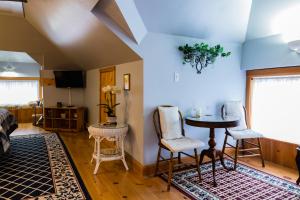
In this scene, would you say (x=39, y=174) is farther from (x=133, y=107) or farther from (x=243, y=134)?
(x=243, y=134)

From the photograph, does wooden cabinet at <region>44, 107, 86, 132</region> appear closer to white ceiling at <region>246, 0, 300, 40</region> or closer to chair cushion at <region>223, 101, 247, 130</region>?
chair cushion at <region>223, 101, 247, 130</region>

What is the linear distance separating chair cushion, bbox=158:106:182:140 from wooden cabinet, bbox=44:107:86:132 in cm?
365

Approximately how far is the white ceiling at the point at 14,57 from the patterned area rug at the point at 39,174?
11.7 feet

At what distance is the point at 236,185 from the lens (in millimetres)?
2818

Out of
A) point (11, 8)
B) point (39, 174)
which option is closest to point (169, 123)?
point (39, 174)

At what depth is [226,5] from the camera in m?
3.12

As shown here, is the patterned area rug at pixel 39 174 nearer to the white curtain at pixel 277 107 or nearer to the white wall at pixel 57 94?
the white wall at pixel 57 94

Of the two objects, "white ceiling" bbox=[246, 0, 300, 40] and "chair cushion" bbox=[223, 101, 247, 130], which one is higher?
"white ceiling" bbox=[246, 0, 300, 40]

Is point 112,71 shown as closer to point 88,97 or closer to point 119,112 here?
point 119,112

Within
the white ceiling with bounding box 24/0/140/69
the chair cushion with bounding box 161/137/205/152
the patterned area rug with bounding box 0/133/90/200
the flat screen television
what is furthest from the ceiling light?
the chair cushion with bounding box 161/137/205/152

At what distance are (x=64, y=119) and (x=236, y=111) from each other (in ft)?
15.0

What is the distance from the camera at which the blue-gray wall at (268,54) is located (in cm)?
333

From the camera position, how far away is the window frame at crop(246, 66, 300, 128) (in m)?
3.37

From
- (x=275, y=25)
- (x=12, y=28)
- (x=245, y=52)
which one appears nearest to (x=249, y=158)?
(x=245, y=52)
